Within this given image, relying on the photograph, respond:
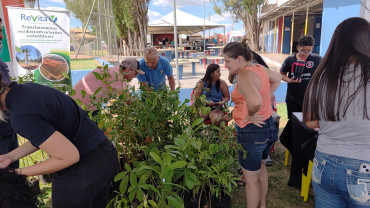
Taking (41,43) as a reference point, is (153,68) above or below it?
below

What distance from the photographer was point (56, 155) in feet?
3.43

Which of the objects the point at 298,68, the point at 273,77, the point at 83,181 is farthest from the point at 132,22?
the point at 83,181

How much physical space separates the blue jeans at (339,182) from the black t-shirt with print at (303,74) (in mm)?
2115

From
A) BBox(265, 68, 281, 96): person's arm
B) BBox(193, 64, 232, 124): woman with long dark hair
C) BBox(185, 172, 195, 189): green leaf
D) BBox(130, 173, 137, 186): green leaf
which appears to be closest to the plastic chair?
BBox(265, 68, 281, 96): person's arm

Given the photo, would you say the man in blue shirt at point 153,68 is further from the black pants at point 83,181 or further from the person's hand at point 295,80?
the black pants at point 83,181

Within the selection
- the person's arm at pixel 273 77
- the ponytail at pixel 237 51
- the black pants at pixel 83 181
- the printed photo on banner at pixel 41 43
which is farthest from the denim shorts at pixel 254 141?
the printed photo on banner at pixel 41 43

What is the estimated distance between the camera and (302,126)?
2295 millimetres

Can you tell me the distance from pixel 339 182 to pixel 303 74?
7.49ft

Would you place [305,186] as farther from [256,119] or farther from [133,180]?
[133,180]

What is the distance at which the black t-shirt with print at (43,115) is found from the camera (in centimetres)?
98

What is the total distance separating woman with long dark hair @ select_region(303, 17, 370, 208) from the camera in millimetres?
1118

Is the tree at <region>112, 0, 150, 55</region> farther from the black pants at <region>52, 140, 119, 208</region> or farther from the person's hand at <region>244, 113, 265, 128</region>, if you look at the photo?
the black pants at <region>52, 140, 119, 208</region>

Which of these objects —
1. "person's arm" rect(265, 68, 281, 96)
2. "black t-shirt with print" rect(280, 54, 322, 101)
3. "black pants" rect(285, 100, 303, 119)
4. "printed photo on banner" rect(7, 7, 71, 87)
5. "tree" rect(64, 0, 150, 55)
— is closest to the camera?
"person's arm" rect(265, 68, 281, 96)

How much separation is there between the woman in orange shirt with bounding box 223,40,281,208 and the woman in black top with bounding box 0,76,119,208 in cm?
91
